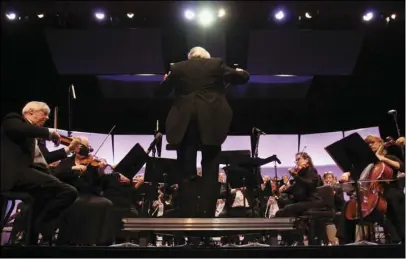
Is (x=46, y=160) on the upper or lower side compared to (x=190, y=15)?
lower

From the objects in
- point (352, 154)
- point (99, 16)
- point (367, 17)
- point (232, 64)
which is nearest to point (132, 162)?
point (352, 154)

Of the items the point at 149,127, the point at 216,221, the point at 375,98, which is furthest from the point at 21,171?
the point at 375,98

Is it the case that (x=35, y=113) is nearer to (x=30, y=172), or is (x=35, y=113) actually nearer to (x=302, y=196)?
(x=30, y=172)

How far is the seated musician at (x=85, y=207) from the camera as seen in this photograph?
424 cm

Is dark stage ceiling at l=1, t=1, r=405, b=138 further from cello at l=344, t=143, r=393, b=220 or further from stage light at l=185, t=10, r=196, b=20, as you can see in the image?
cello at l=344, t=143, r=393, b=220

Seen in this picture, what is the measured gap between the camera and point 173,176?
16.8 ft

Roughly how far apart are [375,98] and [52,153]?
6.30 m

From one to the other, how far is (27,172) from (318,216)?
126 inches

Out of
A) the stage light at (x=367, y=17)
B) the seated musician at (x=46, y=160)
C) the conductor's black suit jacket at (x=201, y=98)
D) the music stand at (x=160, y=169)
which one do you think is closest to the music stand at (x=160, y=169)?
the music stand at (x=160, y=169)

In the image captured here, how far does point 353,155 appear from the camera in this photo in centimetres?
390

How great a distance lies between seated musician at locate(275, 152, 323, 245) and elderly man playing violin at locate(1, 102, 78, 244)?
2.62 m

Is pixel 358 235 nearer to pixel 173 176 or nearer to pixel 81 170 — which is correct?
pixel 173 176

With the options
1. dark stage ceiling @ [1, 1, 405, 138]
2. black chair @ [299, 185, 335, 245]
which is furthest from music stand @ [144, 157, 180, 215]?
dark stage ceiling @ [1, 1, 405, 138]

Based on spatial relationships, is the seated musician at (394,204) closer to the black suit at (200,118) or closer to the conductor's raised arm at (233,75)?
the conductor's raised arm at (233,75)
